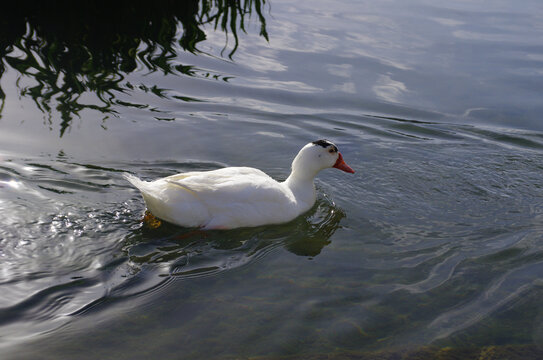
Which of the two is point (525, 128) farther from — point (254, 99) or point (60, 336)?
point (60, 336)

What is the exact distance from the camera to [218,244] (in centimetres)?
544

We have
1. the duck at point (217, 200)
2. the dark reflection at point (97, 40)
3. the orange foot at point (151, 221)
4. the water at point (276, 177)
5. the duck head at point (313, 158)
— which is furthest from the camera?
the dark reflection at point (97, 40)

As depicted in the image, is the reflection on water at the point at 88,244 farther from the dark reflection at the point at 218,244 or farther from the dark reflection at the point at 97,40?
the dark reflection at the point at 97,40

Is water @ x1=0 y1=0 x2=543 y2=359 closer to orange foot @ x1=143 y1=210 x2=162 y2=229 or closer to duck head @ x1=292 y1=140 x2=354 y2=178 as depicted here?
orange foot @ x1=143 y1=210 x2=162 y2=229

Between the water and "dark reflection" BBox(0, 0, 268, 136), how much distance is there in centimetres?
5

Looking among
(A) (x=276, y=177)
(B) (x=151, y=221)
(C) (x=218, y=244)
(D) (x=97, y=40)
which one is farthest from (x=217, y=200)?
(D) (x=97, y=40)

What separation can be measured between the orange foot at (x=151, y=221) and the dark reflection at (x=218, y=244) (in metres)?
0.06

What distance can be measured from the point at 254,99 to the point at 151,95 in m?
1.61

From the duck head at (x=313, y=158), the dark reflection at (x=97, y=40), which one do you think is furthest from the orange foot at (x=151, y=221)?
the dark reflection at (x=97, y=40)

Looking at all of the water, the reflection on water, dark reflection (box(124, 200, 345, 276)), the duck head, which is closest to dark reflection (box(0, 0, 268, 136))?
the water

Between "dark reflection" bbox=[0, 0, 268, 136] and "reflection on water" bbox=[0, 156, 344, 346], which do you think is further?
"dark reflection" bbox=[0, 0, 268, 136]

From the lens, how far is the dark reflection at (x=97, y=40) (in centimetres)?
874

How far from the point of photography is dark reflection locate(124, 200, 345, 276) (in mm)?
5062

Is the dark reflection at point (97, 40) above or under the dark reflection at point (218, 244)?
above
